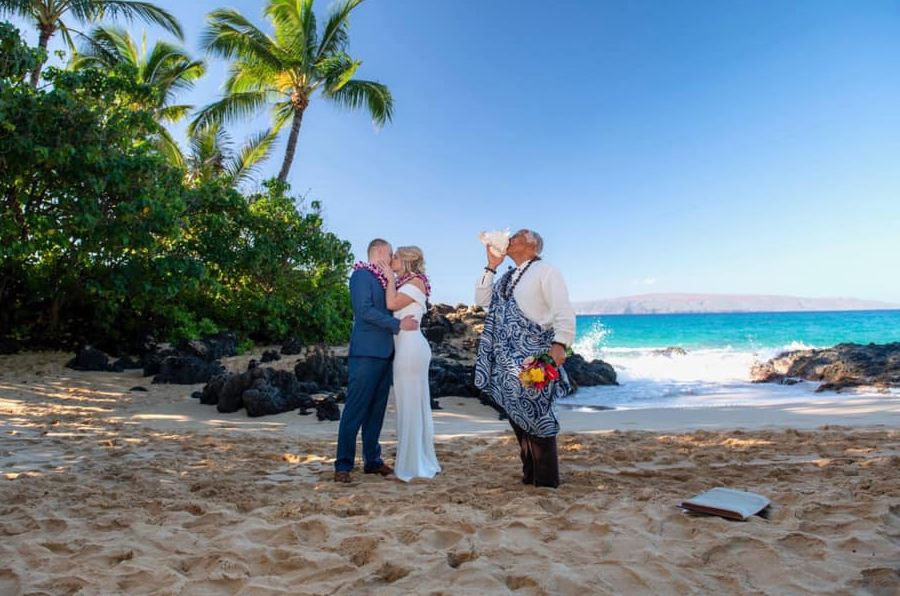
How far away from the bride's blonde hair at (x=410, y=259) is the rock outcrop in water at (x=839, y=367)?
12087 mm

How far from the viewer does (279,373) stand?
994 cm

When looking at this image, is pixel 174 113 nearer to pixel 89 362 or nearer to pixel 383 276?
pixel 89 362

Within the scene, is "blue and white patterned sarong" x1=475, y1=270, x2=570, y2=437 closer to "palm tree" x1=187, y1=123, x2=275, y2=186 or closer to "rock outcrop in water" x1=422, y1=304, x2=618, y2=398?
"rock outcrop in water" x1=422, y1=304, x2=618, y2=398

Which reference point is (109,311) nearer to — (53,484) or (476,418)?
(476,418)

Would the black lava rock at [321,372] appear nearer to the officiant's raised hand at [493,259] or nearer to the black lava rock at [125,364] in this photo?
the black lava rock at [125,364]

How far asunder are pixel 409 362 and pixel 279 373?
19.6 ft

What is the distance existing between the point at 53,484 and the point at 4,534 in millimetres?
1196

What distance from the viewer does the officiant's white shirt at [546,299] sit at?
4043mm

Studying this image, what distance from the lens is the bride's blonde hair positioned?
4.74m

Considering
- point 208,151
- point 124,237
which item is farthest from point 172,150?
point 124,237

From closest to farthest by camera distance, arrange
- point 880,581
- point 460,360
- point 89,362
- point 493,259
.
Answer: point 880,581, point 493,259, point 89,362, point 460,360

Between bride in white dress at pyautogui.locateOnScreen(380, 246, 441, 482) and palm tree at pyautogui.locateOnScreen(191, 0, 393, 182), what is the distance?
15.2 metres

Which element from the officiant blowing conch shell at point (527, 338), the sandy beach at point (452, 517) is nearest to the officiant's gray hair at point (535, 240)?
the officiant blowing conch shell at point (527, 338)

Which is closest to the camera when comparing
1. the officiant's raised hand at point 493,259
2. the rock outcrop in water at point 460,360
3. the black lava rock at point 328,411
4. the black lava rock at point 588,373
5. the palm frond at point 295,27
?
the officiant's raised hand at point 493,259
